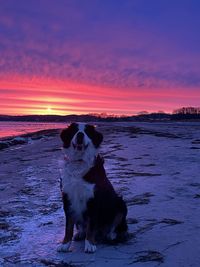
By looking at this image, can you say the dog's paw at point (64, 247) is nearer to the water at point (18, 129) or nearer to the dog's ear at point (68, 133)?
the dog's ear at point (68, 133)

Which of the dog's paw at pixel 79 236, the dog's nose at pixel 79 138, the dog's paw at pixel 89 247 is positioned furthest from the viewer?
the dog's paw at pixel 79 236

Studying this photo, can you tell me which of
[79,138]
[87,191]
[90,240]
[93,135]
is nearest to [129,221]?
[90,240]

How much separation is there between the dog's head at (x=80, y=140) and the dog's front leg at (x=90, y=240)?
89cm

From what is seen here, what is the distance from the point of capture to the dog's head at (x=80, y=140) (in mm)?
5633

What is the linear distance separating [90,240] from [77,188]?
663 mm

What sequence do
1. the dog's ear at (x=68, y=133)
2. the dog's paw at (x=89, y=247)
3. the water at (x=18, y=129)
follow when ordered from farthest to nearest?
the water at (x=18, y=129), the dog's ear at (x=68, y=133), the dog's paw at (x=89, y=247)

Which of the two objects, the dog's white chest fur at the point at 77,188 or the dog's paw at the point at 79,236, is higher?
the dog's white chest fur at the point at 77,188

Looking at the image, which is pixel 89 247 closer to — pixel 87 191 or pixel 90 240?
pixel 90 240

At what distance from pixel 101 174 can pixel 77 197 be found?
44 centimetres

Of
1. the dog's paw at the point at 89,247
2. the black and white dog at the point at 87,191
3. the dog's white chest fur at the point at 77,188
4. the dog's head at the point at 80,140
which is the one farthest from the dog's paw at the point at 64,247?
the dog's head at the point at 80,140

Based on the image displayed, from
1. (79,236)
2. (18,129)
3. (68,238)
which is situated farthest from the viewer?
(18,129)

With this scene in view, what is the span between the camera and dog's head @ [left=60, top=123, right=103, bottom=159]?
5.63 metres

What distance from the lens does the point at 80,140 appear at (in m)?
5.62

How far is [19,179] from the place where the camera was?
11.9m
